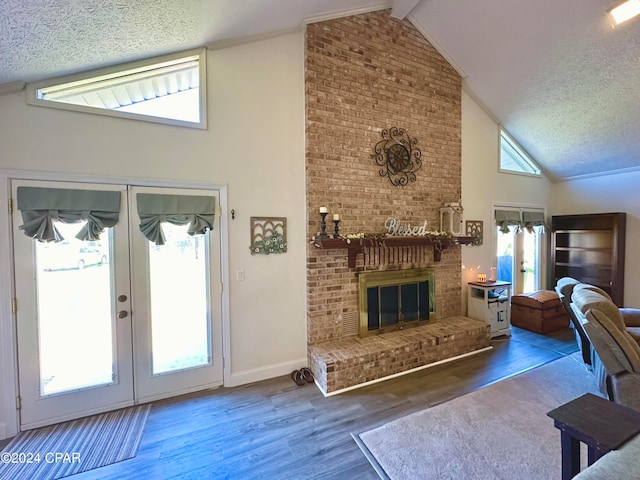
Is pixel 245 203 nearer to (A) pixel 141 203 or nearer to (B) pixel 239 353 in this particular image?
(A) pixel 141 203

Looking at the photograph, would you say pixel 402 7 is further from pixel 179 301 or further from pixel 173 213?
pixel 179 301

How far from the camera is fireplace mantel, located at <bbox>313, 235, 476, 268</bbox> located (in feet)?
10.2

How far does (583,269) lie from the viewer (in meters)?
5.17

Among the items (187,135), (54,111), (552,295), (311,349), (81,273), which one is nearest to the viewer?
(54,111)

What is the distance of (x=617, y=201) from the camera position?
4922mm

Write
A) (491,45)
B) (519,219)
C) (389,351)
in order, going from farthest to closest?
1. (519,219)
2. (491,45)
3. (389,351)

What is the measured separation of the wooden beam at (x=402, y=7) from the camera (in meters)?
3.47

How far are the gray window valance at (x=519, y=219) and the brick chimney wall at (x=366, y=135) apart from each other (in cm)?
139

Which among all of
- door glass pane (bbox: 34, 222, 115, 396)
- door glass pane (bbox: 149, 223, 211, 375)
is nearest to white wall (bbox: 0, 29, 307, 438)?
door glass pane (bbox: 149, 223, 211, 375)

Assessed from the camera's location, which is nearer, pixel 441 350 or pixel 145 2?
pixel 145 2

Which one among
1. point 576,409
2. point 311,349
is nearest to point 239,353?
point 311,349

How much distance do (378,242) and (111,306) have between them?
9.48ft

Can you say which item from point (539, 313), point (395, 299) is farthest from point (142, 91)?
point (539, 313)

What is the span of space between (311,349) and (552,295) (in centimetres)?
434
